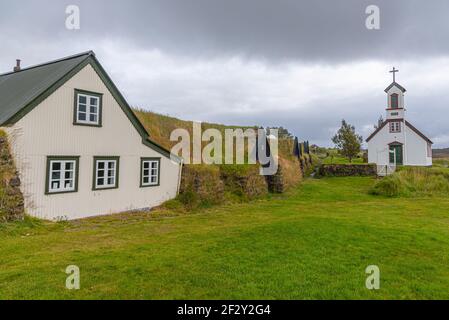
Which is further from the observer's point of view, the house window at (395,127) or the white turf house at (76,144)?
the house window at (395,127)

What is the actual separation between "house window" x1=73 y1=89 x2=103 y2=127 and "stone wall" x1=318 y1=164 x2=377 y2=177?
27304 mm

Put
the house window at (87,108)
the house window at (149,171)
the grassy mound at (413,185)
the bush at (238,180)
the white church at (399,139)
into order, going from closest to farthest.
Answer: the house window at (87,108), the house window at (149,171), the bush at (238,180), the grassy mound at (413,185), the white church at (399,139)

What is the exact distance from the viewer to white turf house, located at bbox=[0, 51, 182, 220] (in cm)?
1145

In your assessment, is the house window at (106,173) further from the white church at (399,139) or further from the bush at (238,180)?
the white church at (399,139)

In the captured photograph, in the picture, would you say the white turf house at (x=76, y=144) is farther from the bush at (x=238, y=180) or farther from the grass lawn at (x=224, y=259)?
the bush at (x=238, y=180)

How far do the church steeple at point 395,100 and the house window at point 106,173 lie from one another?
112 ft

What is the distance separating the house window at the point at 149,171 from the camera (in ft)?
51.3

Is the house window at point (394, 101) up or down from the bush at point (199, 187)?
up

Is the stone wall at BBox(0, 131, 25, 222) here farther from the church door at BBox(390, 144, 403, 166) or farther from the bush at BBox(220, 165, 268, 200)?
the church door at BBox(390, 144, 403, 166)

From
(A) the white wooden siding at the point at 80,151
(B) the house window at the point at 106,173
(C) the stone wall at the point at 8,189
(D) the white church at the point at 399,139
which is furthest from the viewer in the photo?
(D) the white church at the point at 399,139

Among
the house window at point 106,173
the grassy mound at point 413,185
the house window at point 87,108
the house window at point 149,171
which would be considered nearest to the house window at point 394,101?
the grassy mound at point 413,185

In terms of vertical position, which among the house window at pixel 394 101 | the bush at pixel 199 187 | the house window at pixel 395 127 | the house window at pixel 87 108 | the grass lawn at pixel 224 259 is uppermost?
the house window at pixel 394 101

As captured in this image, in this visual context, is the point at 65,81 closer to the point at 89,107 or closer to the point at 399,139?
the point at 89,107

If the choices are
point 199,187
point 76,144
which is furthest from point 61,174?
point 199,187
